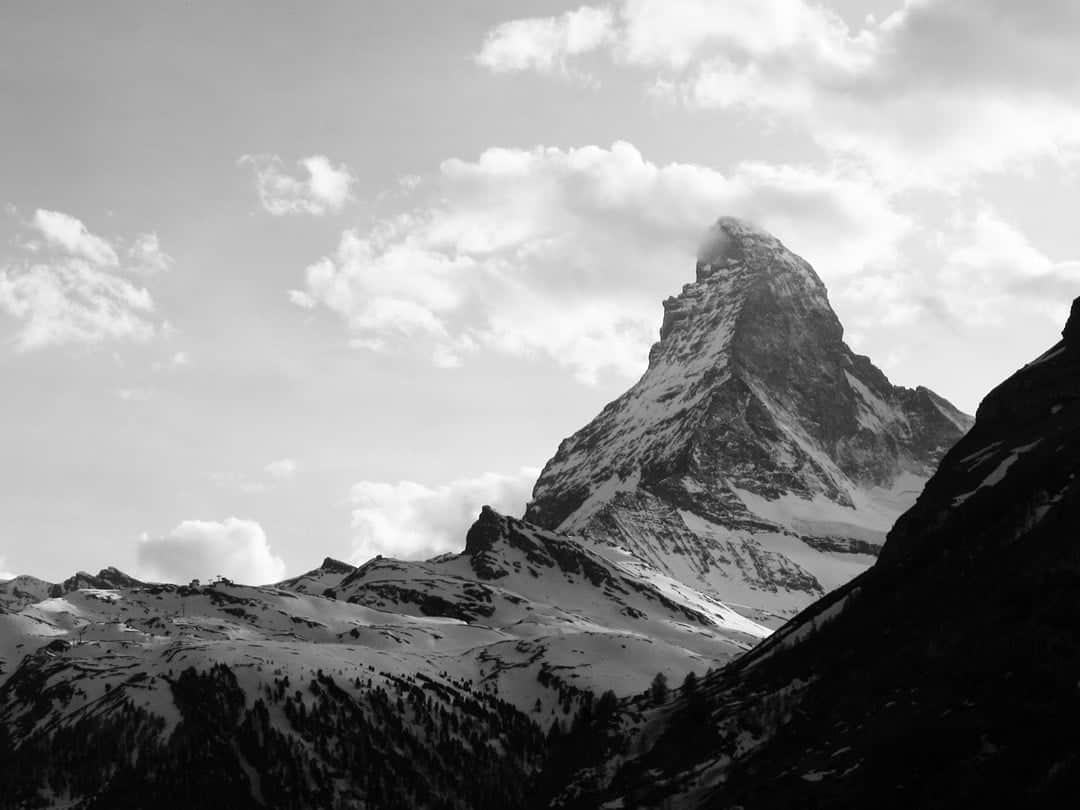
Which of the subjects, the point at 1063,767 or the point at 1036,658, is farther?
the point at 1036,658

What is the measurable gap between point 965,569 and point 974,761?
6238 centimetres

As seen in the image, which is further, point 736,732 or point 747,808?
point 736,732

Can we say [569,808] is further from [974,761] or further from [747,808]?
[974,761]

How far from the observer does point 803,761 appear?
16712 cm

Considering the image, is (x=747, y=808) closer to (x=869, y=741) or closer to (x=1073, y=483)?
(x=869, y=741)

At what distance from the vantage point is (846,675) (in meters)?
192

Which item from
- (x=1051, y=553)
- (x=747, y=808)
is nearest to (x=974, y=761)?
(x=747, y=808)

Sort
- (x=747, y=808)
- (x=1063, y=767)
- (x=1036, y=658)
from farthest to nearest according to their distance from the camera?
1. (x=747, y=808)
2. (x=1036, y=658)
3. (x=1063, y=767)

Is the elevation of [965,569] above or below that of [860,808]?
above

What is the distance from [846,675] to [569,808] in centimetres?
3916

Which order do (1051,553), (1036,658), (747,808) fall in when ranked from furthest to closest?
(1051,553) < (747,808) < (1036,658)

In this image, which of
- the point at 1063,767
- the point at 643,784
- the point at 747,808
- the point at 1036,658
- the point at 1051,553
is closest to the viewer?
the point at 1063,767

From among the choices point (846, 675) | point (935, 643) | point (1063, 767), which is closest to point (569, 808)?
point (846, 675)

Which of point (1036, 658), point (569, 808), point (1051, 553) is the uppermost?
point (1051, 553)
